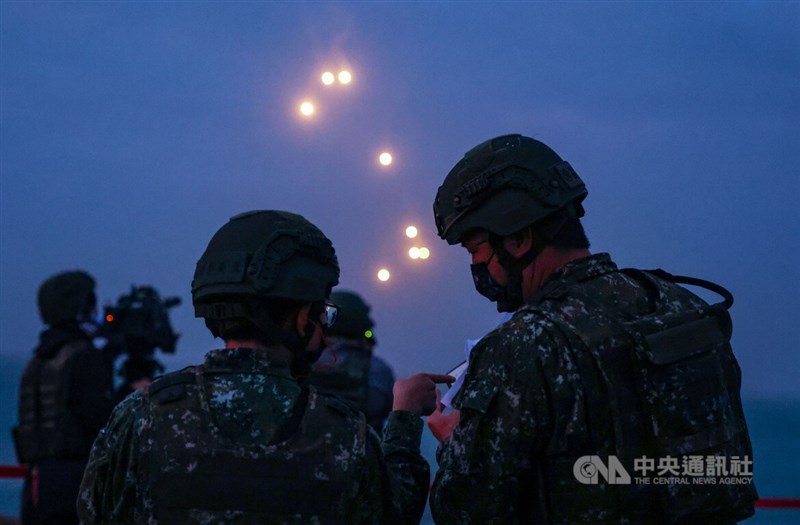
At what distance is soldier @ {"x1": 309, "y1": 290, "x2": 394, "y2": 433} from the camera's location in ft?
20.5

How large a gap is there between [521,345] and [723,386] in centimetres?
64

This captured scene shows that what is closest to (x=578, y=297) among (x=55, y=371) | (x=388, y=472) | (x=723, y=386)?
(x=723, y=386)

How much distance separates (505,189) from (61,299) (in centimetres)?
375

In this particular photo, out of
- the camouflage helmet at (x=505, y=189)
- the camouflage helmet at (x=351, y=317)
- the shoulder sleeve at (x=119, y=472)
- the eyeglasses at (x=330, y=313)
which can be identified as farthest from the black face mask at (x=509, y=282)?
the camouflage helmet at (x=351, y=317)

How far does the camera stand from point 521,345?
9.44ft

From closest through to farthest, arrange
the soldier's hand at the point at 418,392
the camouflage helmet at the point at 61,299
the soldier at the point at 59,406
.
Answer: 1. the soldier's hand at the point at 418,392
2. the soldier at the point at 59,406
3. the camouflage helmet at the point at 61,299

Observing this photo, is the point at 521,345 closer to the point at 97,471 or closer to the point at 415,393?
the point at 415,393

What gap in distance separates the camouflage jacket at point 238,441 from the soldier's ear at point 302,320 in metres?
0.16

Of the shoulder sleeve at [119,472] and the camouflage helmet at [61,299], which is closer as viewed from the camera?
the shoulder sleeve at [119,472]

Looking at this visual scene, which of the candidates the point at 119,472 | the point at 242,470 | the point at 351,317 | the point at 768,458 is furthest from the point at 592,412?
the point at 768,458

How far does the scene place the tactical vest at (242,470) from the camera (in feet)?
8.73

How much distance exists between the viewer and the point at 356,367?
249 inches

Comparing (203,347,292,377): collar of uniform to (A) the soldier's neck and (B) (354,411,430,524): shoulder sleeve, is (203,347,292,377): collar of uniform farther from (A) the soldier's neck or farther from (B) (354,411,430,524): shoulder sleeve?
(B) (354,411,430,524): shoulder sleeve

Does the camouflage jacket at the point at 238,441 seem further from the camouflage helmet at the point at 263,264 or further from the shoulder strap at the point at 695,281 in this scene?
the shoulder strap at the point at 695,281
